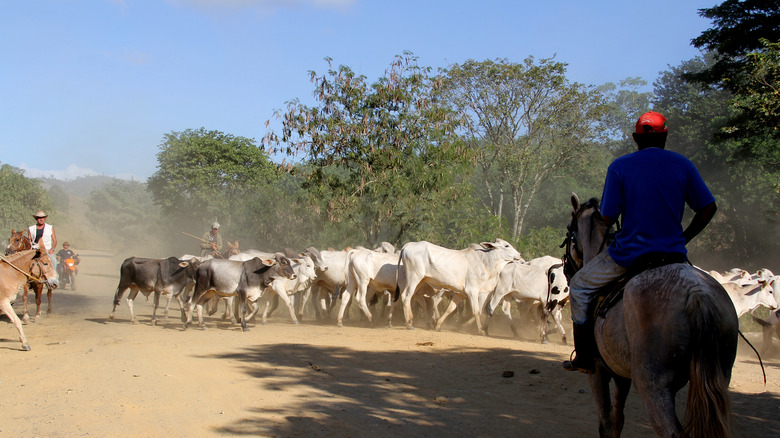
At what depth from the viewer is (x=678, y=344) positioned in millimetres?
3555

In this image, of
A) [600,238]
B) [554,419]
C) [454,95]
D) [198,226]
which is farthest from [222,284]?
[198,226]

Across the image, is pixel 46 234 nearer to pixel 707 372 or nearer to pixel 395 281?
pixel 395 281

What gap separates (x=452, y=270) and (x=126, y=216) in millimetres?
74603

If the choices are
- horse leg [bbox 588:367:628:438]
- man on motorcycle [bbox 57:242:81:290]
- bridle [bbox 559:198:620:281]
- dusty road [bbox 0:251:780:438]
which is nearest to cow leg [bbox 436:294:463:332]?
dusty road [bbox 0:251:780:438]

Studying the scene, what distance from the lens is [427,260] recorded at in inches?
580

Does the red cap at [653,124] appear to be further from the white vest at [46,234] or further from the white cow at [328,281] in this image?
the white vest at [46,234]

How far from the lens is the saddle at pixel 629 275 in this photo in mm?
4023

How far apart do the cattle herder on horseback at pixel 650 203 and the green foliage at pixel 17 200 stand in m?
42.9

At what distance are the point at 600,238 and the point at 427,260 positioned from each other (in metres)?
9.91

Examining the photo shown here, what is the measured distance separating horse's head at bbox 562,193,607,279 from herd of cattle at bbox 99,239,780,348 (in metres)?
7.23

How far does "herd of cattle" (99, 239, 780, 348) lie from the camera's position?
1357 cm

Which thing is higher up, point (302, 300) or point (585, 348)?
point (585, 348)

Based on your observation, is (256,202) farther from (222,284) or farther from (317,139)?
(222,284)

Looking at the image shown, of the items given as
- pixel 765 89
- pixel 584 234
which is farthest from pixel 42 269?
pixel 765 89
